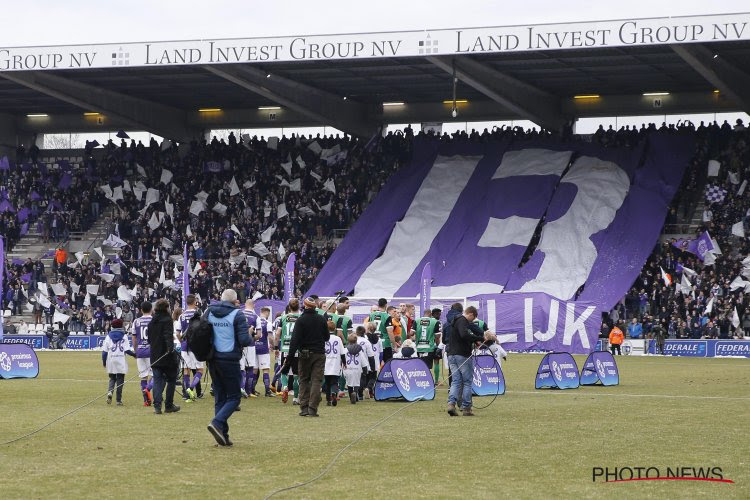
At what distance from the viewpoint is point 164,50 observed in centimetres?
5044

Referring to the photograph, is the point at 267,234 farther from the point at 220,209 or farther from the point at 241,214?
the point at 220,209

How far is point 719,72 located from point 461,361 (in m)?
33.2

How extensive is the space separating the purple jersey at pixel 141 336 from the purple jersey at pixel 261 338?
245 cm

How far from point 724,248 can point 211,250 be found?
2276 cm

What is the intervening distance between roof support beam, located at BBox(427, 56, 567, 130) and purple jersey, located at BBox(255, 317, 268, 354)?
85.7ft

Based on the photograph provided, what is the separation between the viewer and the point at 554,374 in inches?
1051

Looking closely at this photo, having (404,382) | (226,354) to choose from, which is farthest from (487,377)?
(226,354)

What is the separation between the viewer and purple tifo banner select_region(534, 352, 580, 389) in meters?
26.7

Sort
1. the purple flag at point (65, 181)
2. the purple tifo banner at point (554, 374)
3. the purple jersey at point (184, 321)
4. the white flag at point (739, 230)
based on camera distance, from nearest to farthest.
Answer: the purple jersey at point (184, 321) < the purple tifo banner at point (554, 374) < the white flag at point (739, 230) < the purple flag at point (65, 181)

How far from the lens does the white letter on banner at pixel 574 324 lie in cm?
4550

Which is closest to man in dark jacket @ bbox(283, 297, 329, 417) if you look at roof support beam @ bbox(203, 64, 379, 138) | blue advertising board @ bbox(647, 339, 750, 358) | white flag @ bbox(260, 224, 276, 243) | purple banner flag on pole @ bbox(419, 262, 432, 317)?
purple banner flag on pole @ bbox(419, 262, 432, 317)

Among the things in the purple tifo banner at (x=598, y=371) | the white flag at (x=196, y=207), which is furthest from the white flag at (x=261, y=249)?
the purple tifo banner at (x=598, y=371)

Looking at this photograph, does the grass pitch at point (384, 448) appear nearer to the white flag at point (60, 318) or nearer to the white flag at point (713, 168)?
the white flag at point (713, 168)

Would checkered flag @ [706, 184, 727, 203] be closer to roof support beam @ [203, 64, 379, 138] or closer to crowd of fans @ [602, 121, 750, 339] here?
crowd of fans @ [602, 121, 750, 339]
